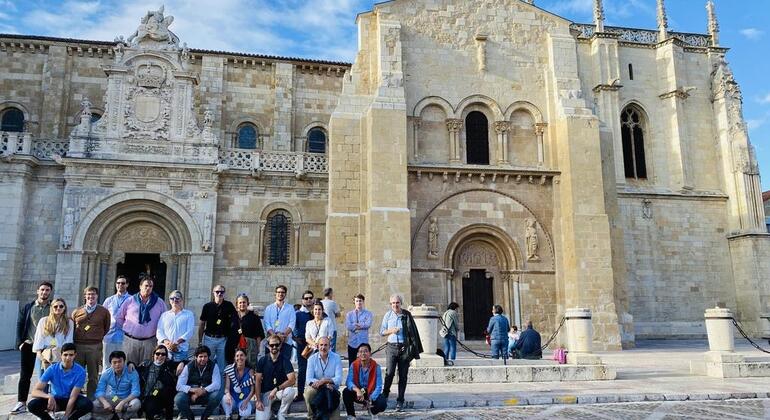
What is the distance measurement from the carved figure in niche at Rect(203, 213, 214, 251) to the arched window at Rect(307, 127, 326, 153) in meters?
6.40

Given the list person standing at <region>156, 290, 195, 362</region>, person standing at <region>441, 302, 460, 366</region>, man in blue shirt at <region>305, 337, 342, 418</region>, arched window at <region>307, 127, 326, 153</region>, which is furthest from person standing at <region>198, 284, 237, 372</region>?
arched window at <region>307, 127, 326, 153</region>

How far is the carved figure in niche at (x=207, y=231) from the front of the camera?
21047 mm

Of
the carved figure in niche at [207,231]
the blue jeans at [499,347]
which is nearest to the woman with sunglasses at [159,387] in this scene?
the blue jeans at [499,347]

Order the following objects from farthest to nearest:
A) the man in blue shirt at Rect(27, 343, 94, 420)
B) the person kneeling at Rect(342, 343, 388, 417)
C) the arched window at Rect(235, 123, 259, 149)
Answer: the arched window at Rect(235, 123, 259, 149)
the person kneeling at Rect(342, 343, 388, 417)
the man in blue shirt at Rect(27, 343, 94, 420)

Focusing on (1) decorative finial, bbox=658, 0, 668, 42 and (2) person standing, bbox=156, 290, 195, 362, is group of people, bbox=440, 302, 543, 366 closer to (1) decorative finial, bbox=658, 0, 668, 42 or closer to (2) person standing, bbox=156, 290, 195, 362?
(2) person standing, bbox=156, 290, 195, 362

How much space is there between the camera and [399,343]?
10.2 metres

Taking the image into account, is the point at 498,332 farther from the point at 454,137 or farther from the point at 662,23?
the point at 662,23

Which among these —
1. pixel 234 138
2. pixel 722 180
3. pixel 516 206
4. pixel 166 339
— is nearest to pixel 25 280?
pixel 234 138

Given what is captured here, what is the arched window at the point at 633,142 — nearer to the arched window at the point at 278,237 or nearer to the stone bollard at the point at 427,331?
the arched window at the point at 278,237

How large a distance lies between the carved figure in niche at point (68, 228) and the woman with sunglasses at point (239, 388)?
13.9m

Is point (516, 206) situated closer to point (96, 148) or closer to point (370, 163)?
point (370, 163)

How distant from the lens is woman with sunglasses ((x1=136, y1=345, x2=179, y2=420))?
8539 millimetres

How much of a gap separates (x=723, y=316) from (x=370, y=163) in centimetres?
1107

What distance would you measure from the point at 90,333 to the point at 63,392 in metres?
1.11
